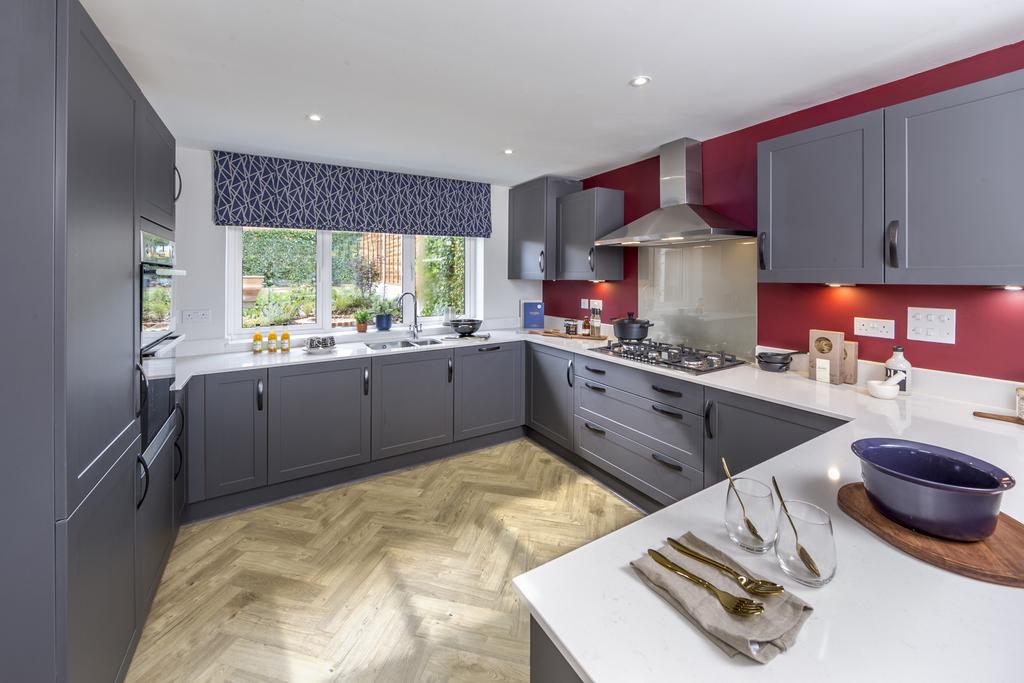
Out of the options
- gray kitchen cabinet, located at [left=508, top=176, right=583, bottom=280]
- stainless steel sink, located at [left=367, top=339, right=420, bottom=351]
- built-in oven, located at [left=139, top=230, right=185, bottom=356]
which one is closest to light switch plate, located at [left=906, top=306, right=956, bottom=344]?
gray kitchen cabinet, located at [left=508, top=176, right=583, bottom=280]

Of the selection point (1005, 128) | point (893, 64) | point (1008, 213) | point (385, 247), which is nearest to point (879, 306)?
point (1008, 213)

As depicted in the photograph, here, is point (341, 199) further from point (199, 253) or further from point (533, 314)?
point (533, 314)

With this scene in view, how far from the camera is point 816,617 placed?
0.74 meters

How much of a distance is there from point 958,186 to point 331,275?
3.87m

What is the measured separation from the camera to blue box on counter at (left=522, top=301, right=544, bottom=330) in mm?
4746

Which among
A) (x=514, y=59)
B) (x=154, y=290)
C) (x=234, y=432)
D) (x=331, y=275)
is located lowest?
(x=234, y=432)

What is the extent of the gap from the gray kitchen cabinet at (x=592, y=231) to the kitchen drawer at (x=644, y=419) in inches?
39.4

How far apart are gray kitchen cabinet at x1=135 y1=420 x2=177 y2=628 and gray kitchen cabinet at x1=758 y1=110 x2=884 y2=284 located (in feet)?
9.92

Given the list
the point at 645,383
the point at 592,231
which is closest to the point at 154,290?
the point at 645,383

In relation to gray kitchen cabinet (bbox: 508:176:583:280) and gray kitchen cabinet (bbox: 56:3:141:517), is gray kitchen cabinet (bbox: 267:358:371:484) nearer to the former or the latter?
gray kitchen cabinet (bbox: 56:3:141:517)

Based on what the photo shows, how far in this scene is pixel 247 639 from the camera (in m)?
1.86

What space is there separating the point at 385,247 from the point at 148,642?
10.1ft

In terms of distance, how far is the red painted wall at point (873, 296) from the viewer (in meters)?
1.96

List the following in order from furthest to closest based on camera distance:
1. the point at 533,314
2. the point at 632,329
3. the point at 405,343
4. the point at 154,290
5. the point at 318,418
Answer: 1. the point at 533,314
2. the point at 405,343
3. the point at 632,329
4. the point at 318,418
5. the point at 154,290
